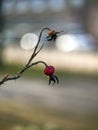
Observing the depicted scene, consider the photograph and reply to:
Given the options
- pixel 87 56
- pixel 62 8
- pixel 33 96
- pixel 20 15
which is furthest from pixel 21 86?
pixel 20 15

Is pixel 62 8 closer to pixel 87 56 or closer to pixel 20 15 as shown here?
pixel 20 15

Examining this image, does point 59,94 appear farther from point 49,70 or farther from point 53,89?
point 49,70

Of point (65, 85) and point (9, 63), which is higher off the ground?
point (9, 63)

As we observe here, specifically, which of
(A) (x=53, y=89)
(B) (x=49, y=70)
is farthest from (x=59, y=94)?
(B) (x=49, y=70)

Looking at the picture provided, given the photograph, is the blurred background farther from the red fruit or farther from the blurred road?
the red fruit

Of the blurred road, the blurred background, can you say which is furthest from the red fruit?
the blurred road

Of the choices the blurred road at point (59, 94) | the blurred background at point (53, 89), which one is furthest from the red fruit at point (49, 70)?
the blurred road at point (59, 94)

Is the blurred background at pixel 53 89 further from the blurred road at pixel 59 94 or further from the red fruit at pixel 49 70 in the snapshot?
the red fruit at pixel 49 70

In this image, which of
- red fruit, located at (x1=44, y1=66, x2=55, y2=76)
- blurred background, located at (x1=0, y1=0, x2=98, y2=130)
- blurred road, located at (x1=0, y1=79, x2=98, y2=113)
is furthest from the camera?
blurred road, located at (x1=0, y1=79, x2=98, y2=113)
